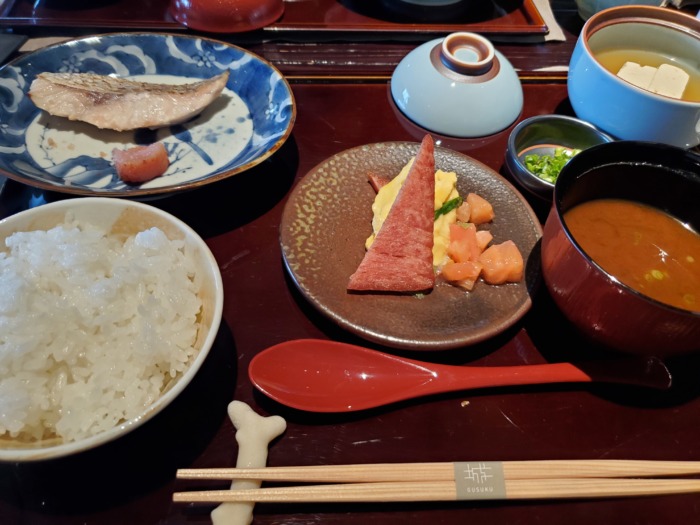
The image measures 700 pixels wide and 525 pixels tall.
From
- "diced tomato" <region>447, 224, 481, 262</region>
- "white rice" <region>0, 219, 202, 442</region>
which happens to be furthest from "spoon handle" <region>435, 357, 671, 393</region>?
"white rice" <region>0, 219, 202, 442</region>

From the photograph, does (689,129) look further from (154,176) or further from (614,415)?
(154,176)

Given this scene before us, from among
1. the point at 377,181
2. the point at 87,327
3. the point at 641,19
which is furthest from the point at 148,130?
the point at 641,19

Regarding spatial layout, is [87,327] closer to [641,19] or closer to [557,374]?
[557,374]

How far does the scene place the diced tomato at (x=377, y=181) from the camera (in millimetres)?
1585

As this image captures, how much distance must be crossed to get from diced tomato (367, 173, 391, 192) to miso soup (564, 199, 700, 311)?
0.55 m

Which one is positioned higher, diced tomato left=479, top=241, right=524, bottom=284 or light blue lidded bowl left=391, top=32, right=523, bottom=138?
light blue lidded bowl left=391, top=32, right=523, bottom=138

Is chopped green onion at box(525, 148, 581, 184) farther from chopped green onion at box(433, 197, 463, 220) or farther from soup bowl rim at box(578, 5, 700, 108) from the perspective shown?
soup bowl rim at box(578, 5, 700, 108)

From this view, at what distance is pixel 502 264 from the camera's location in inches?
53.7

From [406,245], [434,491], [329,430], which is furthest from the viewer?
[406,245]

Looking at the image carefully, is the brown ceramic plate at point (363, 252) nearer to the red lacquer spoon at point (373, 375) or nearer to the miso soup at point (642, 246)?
the red lacquer spoon at point (373, 375)

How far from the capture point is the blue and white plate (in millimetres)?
1616

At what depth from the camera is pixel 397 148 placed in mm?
1705

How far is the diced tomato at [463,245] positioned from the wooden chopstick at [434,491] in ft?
1.95

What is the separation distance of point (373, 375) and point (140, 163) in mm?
1022
